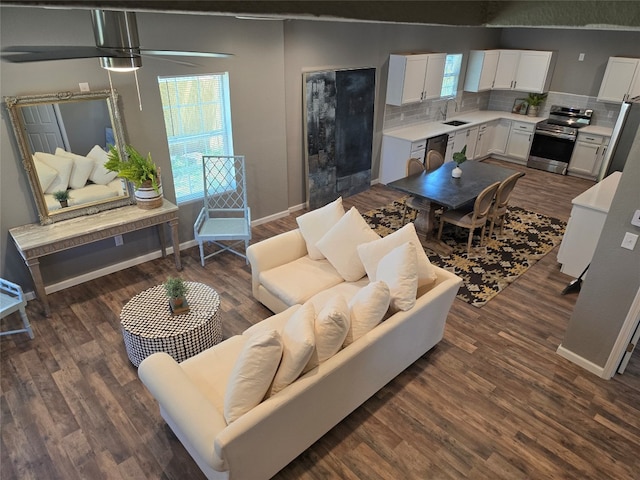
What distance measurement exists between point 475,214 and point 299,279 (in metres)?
2.28

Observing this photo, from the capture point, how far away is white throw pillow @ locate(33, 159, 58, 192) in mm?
3779

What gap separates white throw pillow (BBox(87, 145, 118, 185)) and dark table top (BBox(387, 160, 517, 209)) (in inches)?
121

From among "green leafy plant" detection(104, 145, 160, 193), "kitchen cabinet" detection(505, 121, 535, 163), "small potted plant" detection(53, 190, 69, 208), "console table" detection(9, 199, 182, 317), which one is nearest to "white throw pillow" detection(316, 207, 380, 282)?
"console table" detection(9, 199, 182, 317)

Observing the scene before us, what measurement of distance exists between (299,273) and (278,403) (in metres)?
1.64

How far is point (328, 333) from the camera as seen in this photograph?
2.48 meters

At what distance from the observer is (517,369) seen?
3.42m

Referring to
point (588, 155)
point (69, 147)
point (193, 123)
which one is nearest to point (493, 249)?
point (588, 155)

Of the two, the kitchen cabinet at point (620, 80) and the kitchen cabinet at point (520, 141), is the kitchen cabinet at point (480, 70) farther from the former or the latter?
the kitchen cabinet at point (620, 80)

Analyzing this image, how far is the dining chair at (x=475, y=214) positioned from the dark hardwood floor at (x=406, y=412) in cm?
108

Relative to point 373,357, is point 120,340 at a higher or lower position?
lower

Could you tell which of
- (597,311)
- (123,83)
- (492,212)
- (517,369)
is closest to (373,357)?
(517,369)

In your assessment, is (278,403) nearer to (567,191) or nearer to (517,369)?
(517,369)

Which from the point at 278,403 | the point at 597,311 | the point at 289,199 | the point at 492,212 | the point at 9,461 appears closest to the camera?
the point at 278,403

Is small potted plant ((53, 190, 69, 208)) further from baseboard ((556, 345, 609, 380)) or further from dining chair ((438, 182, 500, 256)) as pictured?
baseboard ((556, 345, 609, 380))
